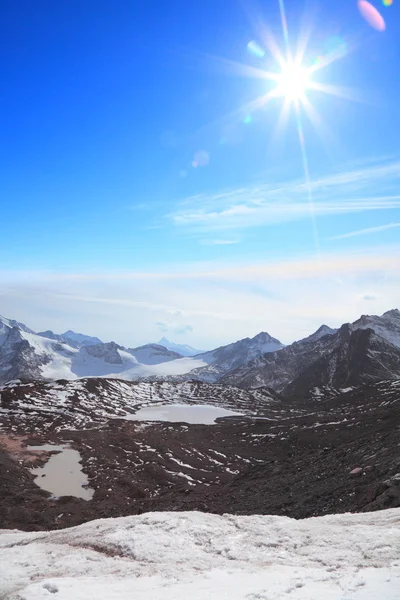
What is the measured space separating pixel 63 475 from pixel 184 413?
300 ft

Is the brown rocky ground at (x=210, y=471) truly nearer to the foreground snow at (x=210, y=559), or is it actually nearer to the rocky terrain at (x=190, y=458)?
the rocky terrain at (x=190, y=458)

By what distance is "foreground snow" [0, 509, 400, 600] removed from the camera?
9742mm

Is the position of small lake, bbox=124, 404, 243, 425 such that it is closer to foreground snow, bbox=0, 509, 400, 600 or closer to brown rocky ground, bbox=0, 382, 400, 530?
brown rocky ground, bbox=0, 382, 400, 530

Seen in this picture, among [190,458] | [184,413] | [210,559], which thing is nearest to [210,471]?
[190,458]

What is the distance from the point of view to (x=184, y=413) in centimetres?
14512

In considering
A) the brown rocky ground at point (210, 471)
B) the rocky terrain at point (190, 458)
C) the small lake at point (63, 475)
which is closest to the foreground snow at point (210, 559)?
the brown rocky ground at point (210, 471)

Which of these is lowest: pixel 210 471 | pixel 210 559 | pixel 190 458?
pixel 190 458

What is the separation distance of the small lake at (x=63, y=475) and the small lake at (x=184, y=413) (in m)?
61.4

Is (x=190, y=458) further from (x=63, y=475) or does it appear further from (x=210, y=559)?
(x=210, y=559)

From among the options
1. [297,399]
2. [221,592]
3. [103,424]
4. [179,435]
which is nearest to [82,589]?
[221,592]

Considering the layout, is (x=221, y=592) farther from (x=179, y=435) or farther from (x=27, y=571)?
(x=179, y=435)

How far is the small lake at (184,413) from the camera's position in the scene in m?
131

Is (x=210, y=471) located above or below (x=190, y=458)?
above

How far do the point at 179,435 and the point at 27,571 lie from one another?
8910cm
